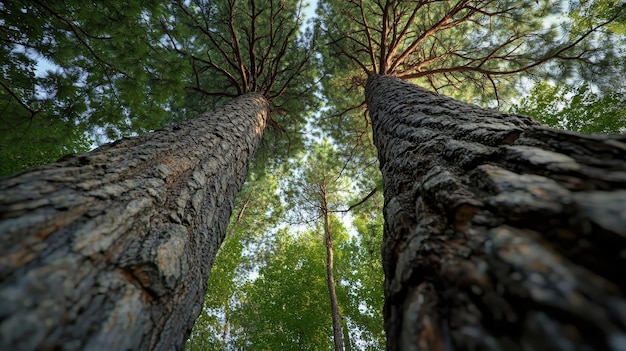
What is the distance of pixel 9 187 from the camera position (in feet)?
2.59

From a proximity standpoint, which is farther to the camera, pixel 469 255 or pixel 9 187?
pixel 9 187

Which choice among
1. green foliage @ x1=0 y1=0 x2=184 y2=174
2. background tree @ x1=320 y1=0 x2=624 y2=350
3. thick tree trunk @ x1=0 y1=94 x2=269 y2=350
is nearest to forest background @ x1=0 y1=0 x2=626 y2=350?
green foliage @ x1=0 y1=0 x2=184 y2=174

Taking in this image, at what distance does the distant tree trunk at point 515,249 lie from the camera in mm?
415

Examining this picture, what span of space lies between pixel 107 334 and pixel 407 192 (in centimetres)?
119

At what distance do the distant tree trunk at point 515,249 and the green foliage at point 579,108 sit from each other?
6054 millimetres

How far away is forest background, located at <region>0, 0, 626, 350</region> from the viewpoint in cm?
313

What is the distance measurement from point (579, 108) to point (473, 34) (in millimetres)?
2778

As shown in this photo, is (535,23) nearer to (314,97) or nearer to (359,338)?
(314,97)

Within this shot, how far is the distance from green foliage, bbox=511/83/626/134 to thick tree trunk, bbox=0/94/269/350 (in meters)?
6.83

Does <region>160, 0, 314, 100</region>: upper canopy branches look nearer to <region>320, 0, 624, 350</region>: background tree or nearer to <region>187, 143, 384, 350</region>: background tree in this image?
<region>187, 143, 384, 350</region>: background tree

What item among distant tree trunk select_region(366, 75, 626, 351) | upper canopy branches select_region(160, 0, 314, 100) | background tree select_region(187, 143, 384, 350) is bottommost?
distant tree trunk select_region(366, 75, 626, 351)

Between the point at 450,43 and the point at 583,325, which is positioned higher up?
the point at 450,43

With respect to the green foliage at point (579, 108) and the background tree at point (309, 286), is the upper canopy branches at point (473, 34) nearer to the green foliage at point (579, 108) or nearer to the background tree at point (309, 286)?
the green foliage at point (579, 108)

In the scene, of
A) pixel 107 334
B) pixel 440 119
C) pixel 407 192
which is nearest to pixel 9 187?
pixel 107 334
